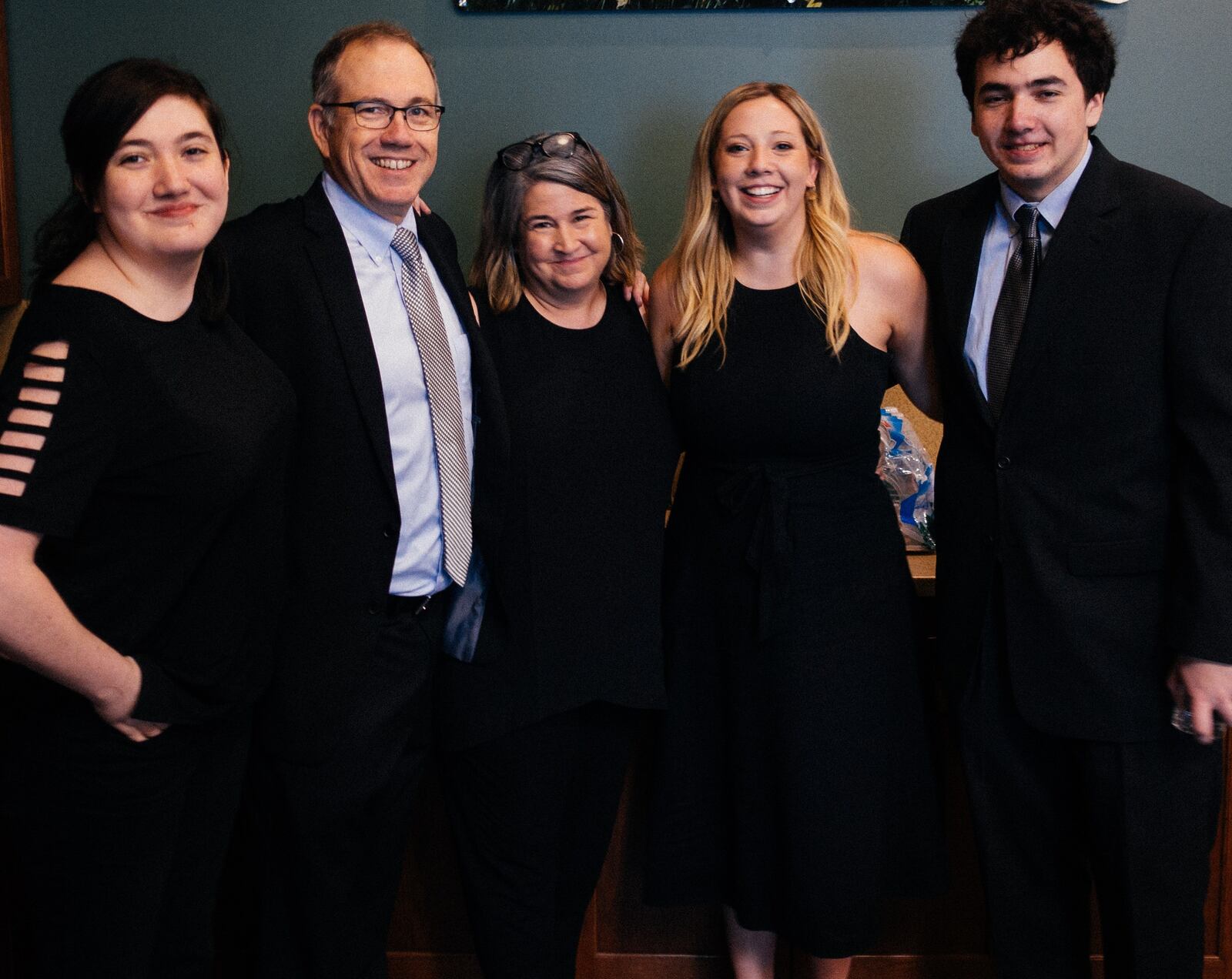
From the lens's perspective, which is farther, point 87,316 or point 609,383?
point 609,383

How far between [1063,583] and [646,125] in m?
1.33

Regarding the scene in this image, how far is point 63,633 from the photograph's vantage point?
1350 mm

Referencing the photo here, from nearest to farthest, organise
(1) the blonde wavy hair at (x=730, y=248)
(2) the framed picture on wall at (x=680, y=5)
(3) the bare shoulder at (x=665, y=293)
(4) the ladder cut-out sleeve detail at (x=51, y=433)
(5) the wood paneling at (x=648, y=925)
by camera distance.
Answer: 1. (4) the ladder cut-out sleeve detail at (x=51, y=433)
2. (1) the blonde wavy hair at (x=730, y=248)
3. (3) the bare shoulder at (x=665, y=293)
4. (5) the wood paneling at (x=648, y=925)
5. (2) the framed picture on wall at (x=680, y=5)

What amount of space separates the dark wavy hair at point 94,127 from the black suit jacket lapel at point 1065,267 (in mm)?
1140

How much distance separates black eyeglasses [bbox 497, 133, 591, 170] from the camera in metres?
1.89

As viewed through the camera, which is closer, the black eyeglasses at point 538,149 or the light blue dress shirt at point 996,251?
the light blue dress shirt at point 996,251

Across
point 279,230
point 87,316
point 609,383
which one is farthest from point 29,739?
point 609,383

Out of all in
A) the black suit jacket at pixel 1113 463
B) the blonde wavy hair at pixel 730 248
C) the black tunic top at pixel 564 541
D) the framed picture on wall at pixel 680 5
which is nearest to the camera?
the black suit jacket at pixel 1113 463

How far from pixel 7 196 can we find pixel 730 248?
1551 millimetres

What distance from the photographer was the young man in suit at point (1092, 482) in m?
1.65

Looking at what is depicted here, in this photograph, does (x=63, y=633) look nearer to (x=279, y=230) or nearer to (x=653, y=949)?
(x=279, y=230)

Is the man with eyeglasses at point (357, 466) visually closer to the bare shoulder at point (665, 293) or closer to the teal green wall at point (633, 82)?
the bare shoulder at point (665, 293)

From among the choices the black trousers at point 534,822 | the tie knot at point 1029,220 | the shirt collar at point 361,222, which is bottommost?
the black trousers at point 534,822

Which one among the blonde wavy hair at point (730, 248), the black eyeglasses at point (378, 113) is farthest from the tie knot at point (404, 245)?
the blonde wavy hair at point (730, 248)
